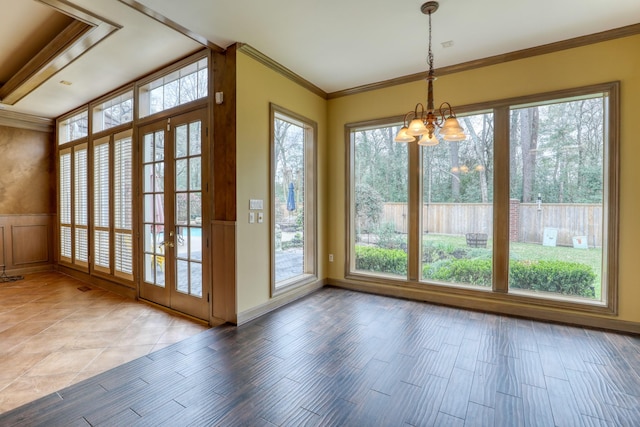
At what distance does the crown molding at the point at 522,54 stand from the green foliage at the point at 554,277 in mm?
2451

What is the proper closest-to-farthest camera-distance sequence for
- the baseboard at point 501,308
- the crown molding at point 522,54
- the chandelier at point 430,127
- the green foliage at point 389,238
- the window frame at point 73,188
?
the chandelier at point 430,127 < the crown molding at point 522,54 < the baseboard at point 501,308 < the green foliage at point 389,238 < the window frame at point 73,188

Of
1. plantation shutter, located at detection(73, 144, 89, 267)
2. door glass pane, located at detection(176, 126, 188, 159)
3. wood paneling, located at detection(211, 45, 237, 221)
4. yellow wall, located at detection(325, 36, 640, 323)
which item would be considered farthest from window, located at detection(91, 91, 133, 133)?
yellow wall, located at detection(325, 36, 640, 323)

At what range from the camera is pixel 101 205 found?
5020 millimetres

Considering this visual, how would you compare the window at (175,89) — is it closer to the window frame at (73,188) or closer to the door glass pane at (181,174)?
the door glass pane at (181,174)

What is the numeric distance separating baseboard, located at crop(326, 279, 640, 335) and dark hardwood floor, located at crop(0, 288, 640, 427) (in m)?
0.16

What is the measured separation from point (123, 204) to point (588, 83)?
6161 mm

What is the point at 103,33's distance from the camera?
3086mm

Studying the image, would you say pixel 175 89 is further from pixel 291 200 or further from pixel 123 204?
pixel 291 200

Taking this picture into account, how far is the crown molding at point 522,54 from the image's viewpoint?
312 cm

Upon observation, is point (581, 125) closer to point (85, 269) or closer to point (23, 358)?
point (23, 358)

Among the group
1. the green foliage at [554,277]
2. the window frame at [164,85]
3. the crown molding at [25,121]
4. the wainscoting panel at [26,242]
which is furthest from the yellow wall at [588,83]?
the wainscoting panel at [26,242]

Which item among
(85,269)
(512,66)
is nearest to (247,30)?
(512,66)

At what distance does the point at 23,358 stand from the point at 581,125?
614cm

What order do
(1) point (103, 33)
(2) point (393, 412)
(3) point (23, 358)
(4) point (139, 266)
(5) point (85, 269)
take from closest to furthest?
(2) point (393, 412) < (3) point (23, 358) < (1) point (103, 33) < (4) point (139, 266) < (5) point (85, 269)
